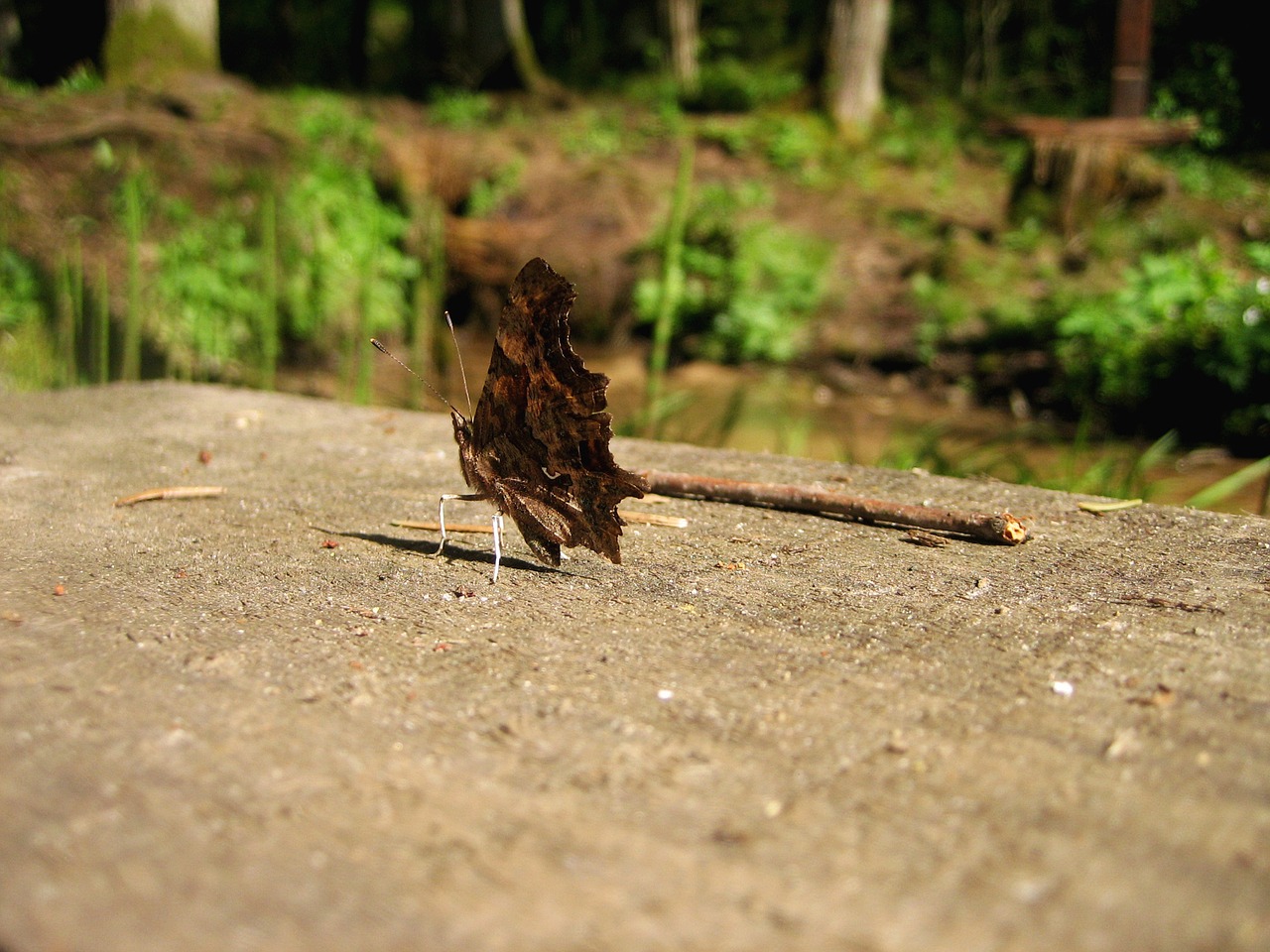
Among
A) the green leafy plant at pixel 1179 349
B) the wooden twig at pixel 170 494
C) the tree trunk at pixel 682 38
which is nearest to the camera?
the wooden twig at pixel 170 494

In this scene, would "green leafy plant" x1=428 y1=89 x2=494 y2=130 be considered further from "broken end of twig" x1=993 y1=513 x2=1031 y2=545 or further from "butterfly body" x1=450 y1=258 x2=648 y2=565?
"broken end of twig" x1=993 y1=513 x2=1031 y2=545

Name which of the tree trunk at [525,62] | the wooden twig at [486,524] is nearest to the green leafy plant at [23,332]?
the wooden twig at [486,524]

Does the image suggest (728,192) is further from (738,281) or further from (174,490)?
(174,490)

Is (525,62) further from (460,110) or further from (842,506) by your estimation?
(842,506)

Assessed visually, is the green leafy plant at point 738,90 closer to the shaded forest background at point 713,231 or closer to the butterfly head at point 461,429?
the shaded forest background at point 713,231

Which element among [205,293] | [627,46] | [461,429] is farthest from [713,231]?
[627,46]
